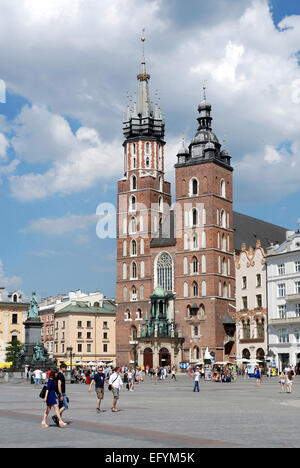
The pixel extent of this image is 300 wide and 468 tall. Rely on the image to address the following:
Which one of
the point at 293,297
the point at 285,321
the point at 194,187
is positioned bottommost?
the point at 285,321

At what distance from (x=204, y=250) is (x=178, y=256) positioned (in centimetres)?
352

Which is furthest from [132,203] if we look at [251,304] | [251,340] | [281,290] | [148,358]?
[281,290]

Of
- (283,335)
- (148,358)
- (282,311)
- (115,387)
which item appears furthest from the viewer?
(148,358)

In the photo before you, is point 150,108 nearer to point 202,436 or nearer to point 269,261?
point 269,261

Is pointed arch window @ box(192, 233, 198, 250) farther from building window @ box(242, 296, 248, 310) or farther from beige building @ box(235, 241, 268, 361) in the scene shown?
building window @ box(242, 296, 248, 310)

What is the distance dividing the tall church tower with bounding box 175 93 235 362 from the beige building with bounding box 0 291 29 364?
2416 centimetres

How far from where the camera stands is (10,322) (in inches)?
3770

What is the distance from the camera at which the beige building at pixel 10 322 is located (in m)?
95.2

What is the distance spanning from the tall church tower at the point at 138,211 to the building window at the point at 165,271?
1.16m

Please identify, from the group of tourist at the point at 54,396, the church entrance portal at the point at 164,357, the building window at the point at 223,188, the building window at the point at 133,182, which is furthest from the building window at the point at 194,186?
the group of tourist at the point at 54,396

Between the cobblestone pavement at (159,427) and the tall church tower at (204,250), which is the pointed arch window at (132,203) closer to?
the tall church tower at (204,250)

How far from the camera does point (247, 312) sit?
79.7 metres

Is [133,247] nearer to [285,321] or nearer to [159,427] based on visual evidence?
[285,321]
